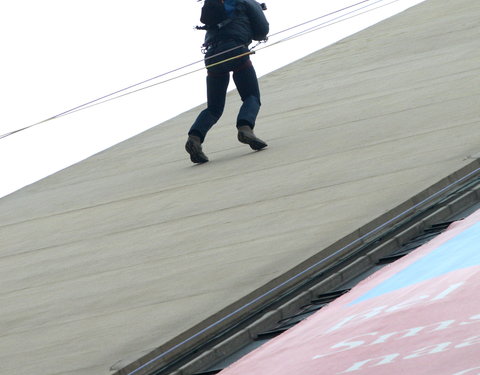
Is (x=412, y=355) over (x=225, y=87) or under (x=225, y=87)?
under

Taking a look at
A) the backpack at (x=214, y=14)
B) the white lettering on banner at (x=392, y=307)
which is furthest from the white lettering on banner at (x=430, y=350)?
the backpack at (x=214, y=14)

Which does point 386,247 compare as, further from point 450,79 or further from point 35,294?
point 450,79

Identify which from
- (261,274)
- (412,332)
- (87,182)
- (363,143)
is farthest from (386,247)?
(87,182)

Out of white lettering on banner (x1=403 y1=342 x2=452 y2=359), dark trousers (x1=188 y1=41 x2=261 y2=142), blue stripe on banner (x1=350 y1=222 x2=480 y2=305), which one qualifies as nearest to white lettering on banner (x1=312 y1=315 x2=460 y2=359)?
white lettering on banner (x1=403 y1=342 x2=452 y2=359)

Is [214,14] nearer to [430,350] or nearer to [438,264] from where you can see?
[438,264]

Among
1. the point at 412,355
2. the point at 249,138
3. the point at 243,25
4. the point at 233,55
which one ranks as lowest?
the point at 412,355

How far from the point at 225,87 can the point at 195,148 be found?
25.0 inches

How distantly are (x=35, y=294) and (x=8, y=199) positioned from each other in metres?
5.50

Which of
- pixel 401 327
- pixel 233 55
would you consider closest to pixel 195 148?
pixel 233 55

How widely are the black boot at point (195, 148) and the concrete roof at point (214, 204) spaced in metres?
0.12

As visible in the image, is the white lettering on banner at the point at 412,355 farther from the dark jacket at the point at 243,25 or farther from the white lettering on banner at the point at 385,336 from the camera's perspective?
the dark jacket at the point at 243,25

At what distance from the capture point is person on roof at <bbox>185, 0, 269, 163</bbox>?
10.5 meters

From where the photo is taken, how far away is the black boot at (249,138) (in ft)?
34.9

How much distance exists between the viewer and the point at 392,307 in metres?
5.33
